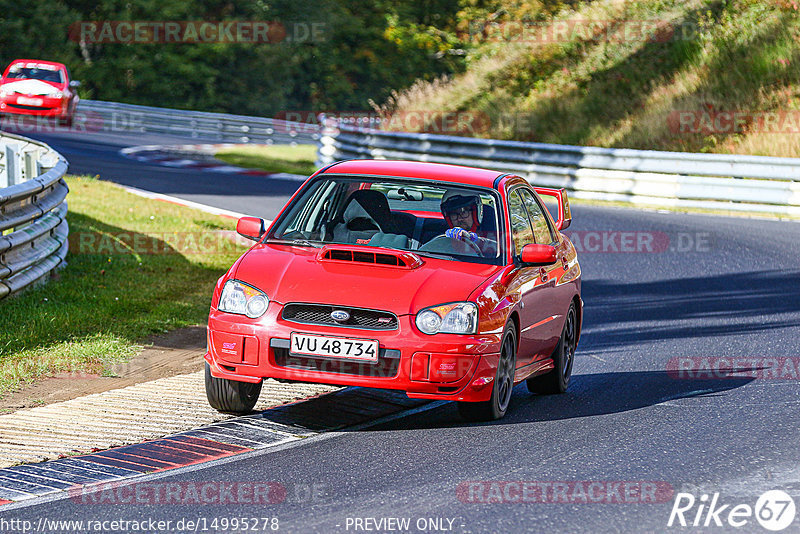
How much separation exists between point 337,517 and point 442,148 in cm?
2188

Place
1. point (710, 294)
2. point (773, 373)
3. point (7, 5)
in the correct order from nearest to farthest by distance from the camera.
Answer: point (773, 373) → point (710, 294) → point (7, 5)

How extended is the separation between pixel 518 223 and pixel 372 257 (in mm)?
1388

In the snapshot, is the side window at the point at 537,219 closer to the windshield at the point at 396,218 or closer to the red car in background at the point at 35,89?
the windshield at the point at 396,218

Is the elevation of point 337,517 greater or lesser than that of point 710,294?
greater

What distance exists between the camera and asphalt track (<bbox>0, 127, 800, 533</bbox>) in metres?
5.62

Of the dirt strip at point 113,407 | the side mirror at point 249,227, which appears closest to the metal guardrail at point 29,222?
the dirt strip at point 113,407

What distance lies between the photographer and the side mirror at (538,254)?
7.95 meters

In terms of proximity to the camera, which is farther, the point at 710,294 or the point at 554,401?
the point at 710,294

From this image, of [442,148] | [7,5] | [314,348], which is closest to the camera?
[314,348]

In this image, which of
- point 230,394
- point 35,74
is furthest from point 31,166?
point 35,74

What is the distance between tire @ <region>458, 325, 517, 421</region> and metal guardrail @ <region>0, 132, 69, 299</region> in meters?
4.55

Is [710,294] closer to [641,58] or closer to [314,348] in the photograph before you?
[314,348]

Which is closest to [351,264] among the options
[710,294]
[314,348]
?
[314,348]

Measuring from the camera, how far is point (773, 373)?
9.49 metres
